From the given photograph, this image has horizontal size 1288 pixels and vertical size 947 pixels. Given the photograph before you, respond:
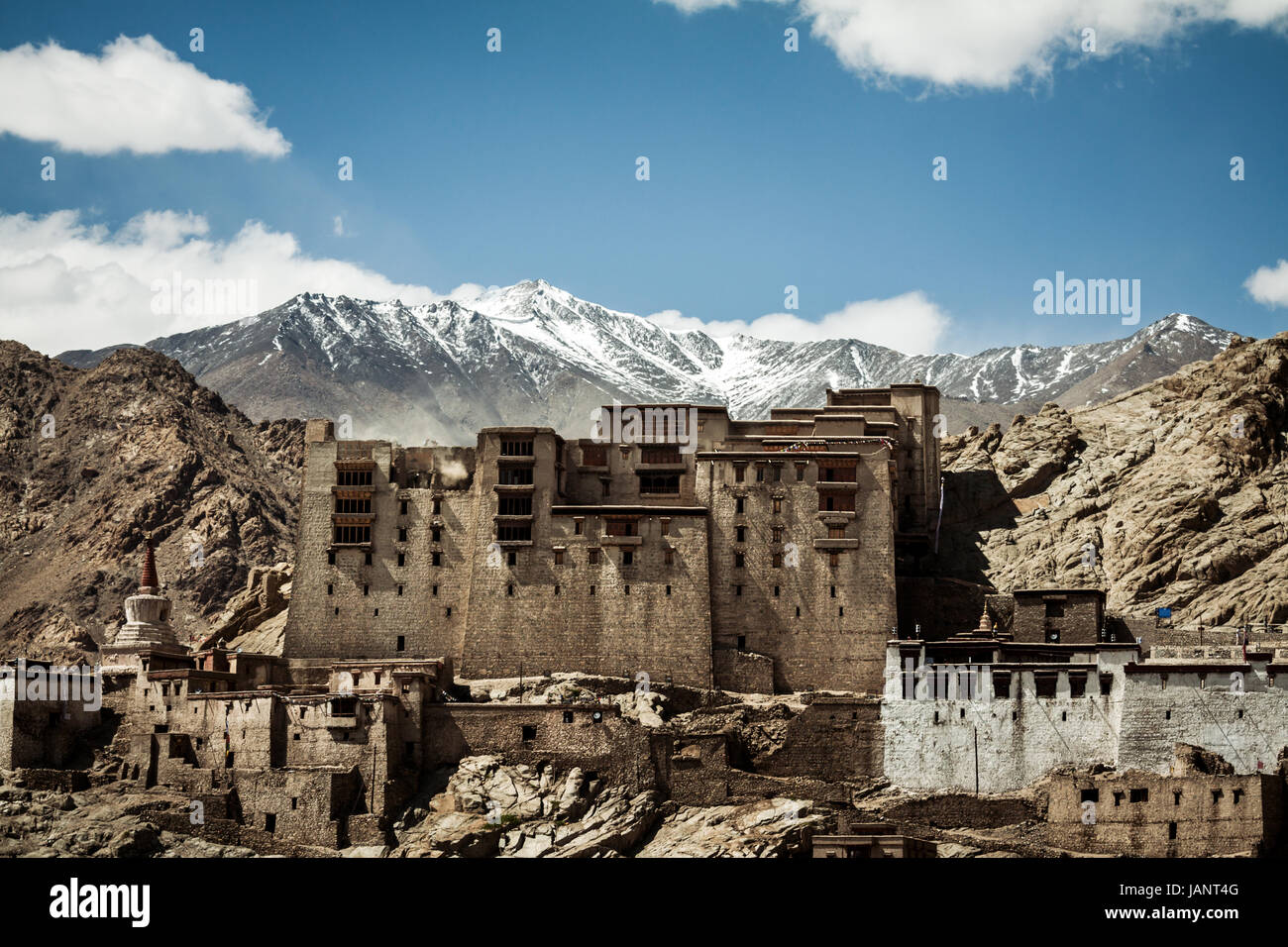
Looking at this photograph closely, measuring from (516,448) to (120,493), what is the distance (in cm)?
5181

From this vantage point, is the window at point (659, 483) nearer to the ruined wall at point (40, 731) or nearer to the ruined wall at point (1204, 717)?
the ruined wall at point (1204, 717)

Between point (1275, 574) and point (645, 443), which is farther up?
point (645, 443)

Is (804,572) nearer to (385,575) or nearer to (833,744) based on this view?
(833,744)

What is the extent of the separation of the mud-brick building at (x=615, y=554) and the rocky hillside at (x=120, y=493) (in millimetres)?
30219

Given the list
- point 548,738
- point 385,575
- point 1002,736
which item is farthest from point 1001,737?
point 385,575

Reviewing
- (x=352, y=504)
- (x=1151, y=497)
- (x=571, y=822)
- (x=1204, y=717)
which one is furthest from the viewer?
(x=1151, y=497)

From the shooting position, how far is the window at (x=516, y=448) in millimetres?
109312

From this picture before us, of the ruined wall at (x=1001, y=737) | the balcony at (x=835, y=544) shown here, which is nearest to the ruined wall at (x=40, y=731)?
the balcony at (x=835, y=544)

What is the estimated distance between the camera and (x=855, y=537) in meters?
107

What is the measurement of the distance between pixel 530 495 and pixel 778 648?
1556 cm

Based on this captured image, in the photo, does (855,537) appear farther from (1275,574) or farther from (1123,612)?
(1275,574)

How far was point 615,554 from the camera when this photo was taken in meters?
107
